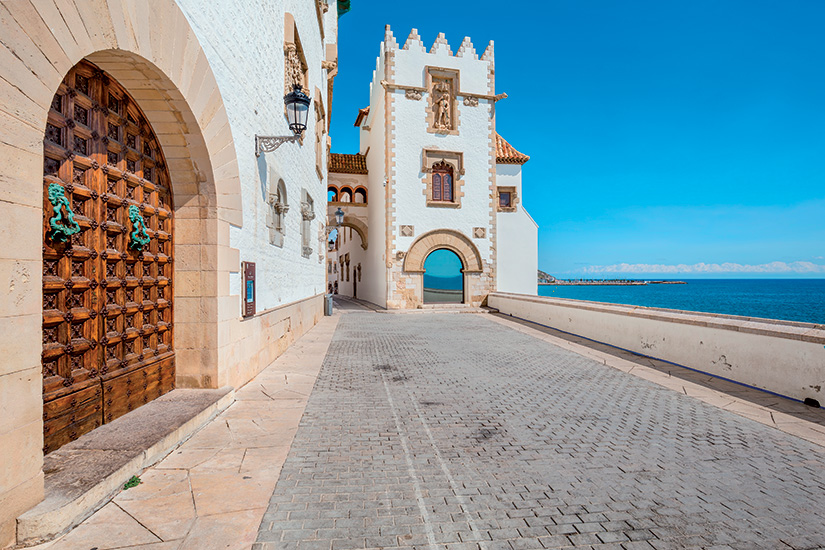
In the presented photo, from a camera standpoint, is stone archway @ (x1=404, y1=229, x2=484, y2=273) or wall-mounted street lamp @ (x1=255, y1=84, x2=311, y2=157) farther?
stone archway @ (x1=404, y1=229, x2=484, y2=273)

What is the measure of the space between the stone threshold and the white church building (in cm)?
1450

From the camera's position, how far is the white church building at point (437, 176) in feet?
60.8

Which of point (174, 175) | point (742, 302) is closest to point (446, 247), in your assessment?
point (174, 175)

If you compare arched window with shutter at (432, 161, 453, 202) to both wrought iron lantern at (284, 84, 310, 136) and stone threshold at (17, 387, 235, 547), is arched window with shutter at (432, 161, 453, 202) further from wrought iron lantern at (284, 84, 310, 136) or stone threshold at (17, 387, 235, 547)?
stone threshold at (17, 387, 235, 547)

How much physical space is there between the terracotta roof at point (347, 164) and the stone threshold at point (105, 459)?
1954cm

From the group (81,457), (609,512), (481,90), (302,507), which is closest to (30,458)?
(81,457)

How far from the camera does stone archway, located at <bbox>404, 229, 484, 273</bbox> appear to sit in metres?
18.6

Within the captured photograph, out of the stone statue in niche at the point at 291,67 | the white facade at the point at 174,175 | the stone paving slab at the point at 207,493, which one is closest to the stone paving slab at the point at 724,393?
the stone paving slab at the point at 207,493

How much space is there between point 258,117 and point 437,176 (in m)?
13.7

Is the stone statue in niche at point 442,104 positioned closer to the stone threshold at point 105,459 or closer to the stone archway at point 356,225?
the stone archway at point 356,225

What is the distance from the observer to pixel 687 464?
10.7ft

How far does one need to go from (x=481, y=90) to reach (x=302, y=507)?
20510 millimetres

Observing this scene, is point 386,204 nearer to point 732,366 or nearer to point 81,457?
point 732,366

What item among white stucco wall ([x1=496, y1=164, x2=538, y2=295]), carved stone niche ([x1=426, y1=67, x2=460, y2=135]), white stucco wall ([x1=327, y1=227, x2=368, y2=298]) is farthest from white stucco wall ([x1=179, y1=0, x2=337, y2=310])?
white stucco wall ([x1=327, y1=227, x2=368, y2=298])
